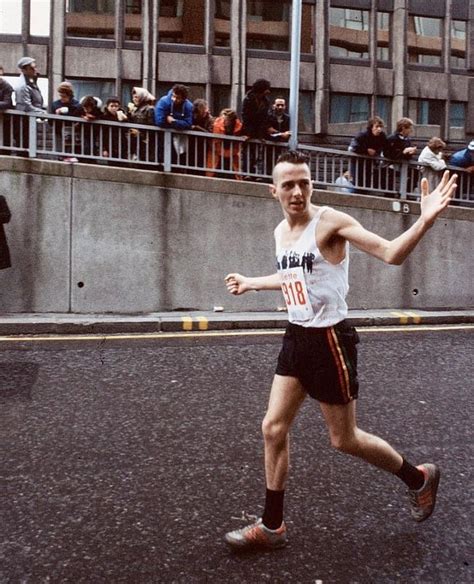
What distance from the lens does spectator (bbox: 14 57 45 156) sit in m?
11.5

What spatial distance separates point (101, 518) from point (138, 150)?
8826 mm

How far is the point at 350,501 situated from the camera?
405 centimetres

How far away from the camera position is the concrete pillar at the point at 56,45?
104 ft

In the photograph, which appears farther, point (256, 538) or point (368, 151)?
point (368, 151)

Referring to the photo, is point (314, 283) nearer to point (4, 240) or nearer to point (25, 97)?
point (4, 240)

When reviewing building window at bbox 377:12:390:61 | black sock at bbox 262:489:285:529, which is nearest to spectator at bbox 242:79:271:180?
black sock at bbox 262:489:285:529

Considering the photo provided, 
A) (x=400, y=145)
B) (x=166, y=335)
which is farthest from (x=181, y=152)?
(x=400, y=145)

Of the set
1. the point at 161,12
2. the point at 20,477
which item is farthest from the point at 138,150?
the point at 161,12

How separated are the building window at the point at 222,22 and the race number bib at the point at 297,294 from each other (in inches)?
1258

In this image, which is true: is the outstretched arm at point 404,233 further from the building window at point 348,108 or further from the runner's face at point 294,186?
the building window at point 348,108

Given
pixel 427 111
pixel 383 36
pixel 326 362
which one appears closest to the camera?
pixel 326 362

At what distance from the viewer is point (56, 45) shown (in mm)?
31781

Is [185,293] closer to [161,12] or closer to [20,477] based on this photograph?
[20,477]

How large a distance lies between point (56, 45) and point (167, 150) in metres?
22.4
